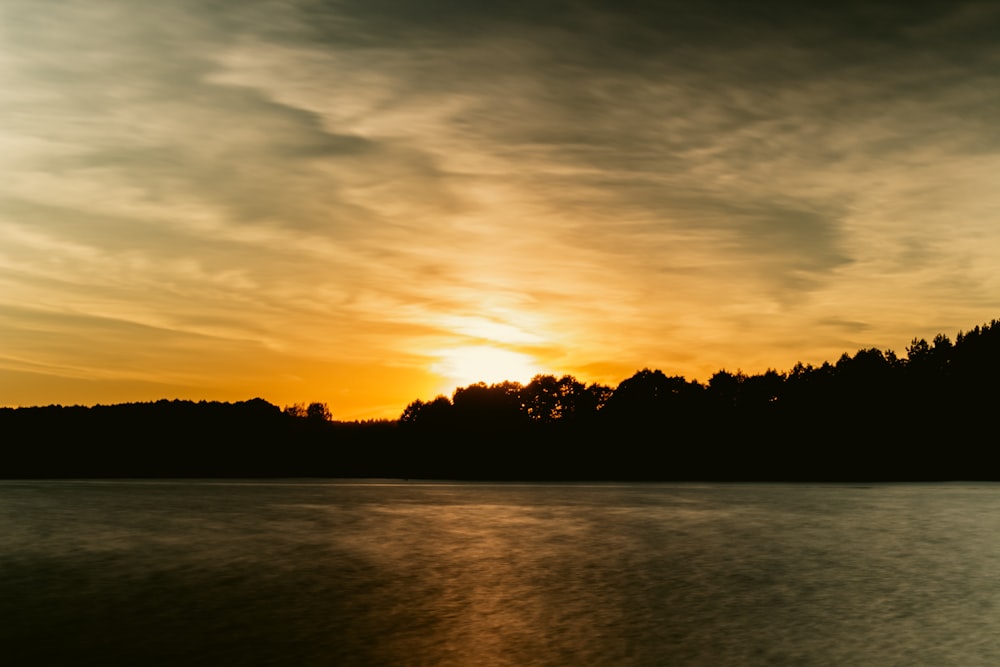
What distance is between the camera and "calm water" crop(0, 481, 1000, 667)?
24594 millimetres

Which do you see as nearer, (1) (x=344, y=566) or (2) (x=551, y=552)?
(1) (x=344, y=566)

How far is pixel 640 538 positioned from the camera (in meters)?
57.3

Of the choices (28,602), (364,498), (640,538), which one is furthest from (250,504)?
(28,602)

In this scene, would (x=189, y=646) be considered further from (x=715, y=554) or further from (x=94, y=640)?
(x=715, y=554)

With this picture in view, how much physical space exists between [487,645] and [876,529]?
47461mm

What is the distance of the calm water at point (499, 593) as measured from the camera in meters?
24.6

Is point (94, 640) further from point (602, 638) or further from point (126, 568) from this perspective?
point (126, 568)

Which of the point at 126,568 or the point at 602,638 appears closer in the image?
the point at 602,638

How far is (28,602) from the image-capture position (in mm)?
31797

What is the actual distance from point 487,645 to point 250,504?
7685cm

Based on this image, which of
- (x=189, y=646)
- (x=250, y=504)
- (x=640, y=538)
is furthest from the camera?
(x=250, y=504)

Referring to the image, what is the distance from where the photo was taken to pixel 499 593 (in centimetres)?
3472

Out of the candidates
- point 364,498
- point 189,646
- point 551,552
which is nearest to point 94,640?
point 189,646

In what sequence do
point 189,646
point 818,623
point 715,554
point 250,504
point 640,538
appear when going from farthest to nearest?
point 250,504, point 640,538, point 715,554, point 818,623, point 189,646
